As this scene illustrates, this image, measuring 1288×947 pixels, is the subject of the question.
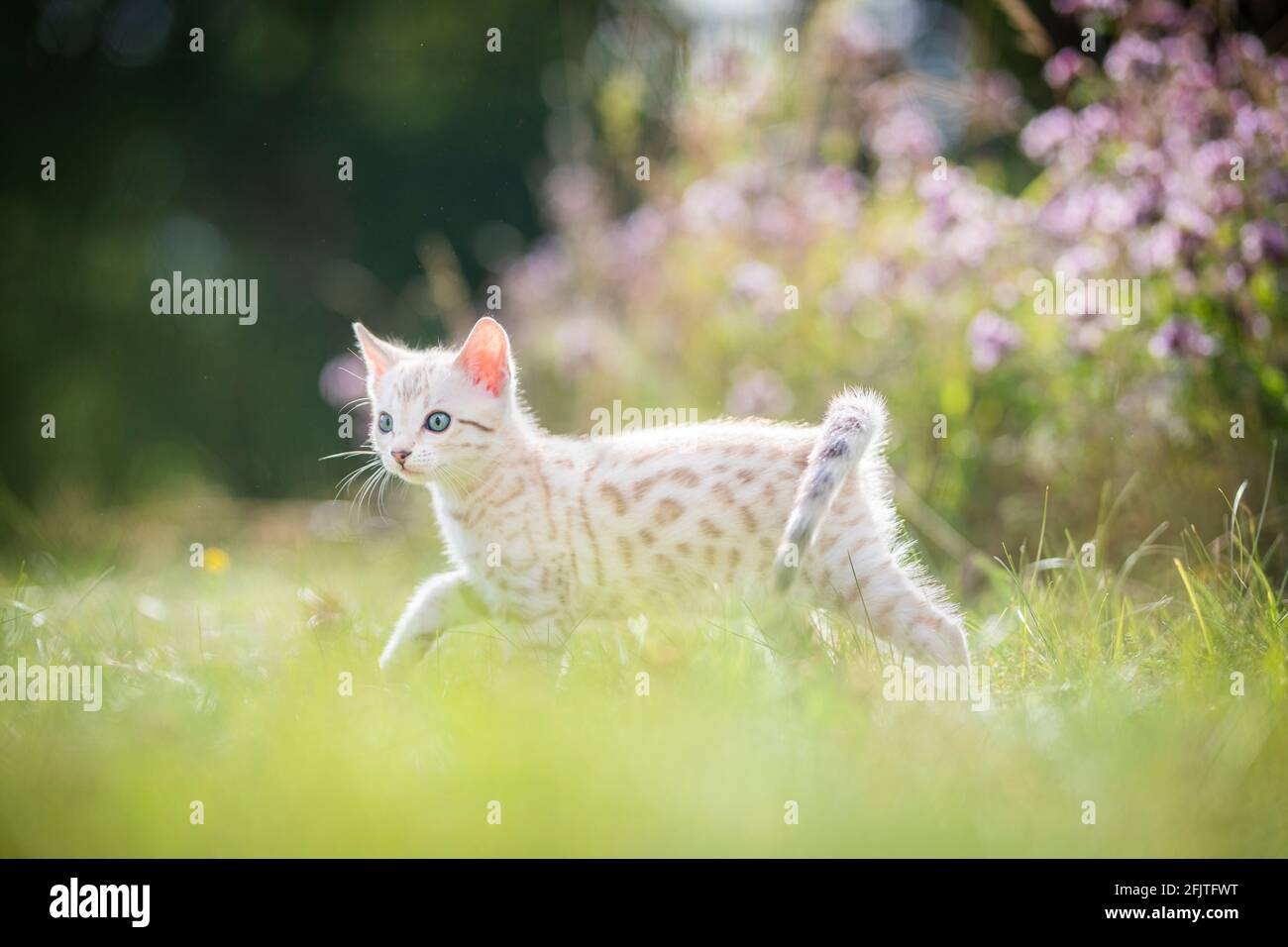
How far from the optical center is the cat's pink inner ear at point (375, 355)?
10.3ft

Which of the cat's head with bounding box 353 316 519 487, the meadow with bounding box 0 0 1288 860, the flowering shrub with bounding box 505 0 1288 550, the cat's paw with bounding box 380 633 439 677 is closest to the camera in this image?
the meadow with bounding box 0 0 1288 860

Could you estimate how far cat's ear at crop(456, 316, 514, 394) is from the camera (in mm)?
2836

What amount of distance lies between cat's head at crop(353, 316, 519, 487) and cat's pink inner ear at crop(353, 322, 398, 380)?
13cm

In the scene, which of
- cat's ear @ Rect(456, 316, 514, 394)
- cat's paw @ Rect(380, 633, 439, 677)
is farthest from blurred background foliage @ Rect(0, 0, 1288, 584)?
cat's paw @ Rect(380, 633, 439, 677)

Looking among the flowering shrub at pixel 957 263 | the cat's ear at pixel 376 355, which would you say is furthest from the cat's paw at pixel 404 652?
the flowering shrub at pixel 957 263

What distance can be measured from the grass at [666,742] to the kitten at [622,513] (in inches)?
4.2

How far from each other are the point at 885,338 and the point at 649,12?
2.33 m

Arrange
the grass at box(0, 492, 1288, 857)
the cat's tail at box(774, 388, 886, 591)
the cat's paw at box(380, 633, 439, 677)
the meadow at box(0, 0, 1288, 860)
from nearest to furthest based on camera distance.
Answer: the grass at box(0, 492, 1288, 857)
the meadow at box(0, 0, 1288, 860)
the cat's tail at box(774, 388, 886, 591)
the cat's paw at box(380, 633, 439, 677)

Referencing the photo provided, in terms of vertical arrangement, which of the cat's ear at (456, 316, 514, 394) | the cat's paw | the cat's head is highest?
the cat's ear at (456, 316, 514, 394)

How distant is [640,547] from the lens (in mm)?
2824

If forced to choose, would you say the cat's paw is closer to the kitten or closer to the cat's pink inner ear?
the kitten

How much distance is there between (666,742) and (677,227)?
3.41 metres

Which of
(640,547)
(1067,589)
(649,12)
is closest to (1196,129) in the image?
(1067,589)

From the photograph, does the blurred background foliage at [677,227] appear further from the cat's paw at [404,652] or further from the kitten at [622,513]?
the cat's paw at [404,652]
